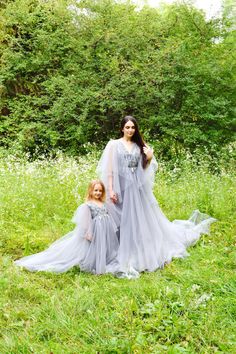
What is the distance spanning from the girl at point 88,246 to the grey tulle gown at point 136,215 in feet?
0.48

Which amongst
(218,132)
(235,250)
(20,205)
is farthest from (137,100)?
(235,250)

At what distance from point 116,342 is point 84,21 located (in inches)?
417

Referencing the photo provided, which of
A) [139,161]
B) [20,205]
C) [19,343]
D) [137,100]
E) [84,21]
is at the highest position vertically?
A: [84,21]

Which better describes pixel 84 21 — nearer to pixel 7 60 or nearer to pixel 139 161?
pixel 7 60

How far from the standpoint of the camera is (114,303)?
12.8 feet

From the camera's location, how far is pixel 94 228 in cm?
507

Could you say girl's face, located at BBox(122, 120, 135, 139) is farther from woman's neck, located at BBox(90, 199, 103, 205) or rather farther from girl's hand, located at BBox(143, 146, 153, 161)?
woman's neck, located at BBox(90, 199, 103, 205)

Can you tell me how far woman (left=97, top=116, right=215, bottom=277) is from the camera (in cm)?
510

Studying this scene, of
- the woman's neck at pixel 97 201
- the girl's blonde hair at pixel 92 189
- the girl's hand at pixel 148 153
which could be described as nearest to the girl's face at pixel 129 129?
the girl's hand at pixel 148 153

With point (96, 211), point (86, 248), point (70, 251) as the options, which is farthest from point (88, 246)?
point (96, 211)

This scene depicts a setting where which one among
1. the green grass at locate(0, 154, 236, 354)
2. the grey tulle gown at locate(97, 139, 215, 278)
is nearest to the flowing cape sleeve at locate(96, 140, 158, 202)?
the grey tulle gown at locate(97, 139, 215, 278)

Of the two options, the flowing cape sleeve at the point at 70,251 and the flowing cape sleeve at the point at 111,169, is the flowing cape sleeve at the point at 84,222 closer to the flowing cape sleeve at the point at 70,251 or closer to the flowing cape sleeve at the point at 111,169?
the flowing cape sleeve at the point at 70,251

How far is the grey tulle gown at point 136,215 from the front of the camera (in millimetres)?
5062

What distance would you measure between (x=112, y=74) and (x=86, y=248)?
7420mm
